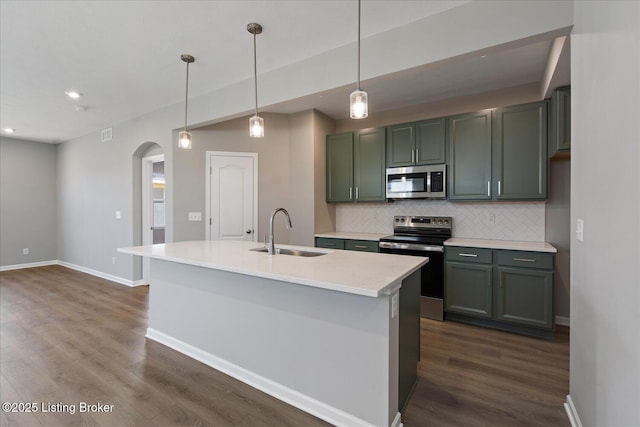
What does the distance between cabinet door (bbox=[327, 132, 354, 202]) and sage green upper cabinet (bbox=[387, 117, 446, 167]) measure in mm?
606

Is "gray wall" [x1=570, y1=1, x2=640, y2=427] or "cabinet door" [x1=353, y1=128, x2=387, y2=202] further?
"cabinet door" [x1=353, y1=128, x2=387, y2=202]

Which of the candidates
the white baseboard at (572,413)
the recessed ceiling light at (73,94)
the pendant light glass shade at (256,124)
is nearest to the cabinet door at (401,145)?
the pendant light glass shade at (256,124)

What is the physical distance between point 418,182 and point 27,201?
787 centimetres

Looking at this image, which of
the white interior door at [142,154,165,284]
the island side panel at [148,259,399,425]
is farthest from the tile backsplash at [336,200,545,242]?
the white interior door at [142,154,165,284]

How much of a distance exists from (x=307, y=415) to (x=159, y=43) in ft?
10.4

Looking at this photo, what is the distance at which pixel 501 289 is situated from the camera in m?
3.10

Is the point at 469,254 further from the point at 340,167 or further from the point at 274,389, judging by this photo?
the point at 274,389

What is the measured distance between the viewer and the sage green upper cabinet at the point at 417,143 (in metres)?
3.64

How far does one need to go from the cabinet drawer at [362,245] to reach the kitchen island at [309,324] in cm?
152

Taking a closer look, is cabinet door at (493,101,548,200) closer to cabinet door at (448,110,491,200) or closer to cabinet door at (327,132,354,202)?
cabinet door at (448,110,491,200)

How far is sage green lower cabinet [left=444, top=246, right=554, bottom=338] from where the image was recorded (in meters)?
2.93

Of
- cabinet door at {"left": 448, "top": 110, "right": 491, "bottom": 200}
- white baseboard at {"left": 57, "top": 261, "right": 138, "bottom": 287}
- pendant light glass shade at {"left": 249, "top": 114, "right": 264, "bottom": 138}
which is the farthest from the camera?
white baseboard at {"left": 57, "top": 261, "right": 138, "bottom": 287}

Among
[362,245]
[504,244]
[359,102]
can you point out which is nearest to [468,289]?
[504,244]

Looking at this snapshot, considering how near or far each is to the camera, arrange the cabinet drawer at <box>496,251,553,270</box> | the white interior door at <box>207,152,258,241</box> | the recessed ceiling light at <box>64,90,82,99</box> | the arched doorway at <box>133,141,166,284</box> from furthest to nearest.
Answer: the arched doorway at <box>133,141,166,284</box>
the white interior door at <box>207,152,258,241</box>
the recessed ceiling light at <box>64,90,82,99</box>
the cabinet drawer at <box>496,251,553,270</box>
